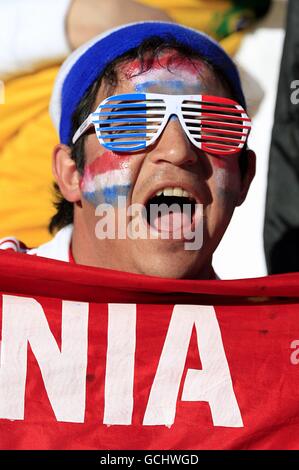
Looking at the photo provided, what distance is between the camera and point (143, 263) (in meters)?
1.83

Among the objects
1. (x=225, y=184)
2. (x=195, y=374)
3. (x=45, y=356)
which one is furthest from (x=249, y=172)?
(x=45, y=356)

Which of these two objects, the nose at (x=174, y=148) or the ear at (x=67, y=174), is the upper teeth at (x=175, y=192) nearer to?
the nose at (x=174, y=148)

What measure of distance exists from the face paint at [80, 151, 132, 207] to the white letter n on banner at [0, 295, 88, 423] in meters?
0.25

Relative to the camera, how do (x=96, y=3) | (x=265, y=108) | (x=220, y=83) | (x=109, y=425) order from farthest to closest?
(x=265, y=108), (x=96, y=3), (x=220, y=83), (x=109, y=425)

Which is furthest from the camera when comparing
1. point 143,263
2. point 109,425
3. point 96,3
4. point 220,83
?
point 96,3

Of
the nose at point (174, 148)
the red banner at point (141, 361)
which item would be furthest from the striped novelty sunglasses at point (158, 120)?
the red banner at point (141, 361)

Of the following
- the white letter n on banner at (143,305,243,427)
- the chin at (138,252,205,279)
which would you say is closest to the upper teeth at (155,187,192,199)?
the chin at (138,252,205,279)

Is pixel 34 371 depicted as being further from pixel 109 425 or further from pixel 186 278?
pixel 186 278

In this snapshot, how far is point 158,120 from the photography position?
1814 millimetres

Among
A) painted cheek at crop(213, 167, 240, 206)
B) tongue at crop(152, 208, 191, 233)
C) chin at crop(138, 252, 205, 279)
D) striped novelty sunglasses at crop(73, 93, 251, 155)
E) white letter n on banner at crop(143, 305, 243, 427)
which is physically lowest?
white letter n on banner at crop(143, 305, 243, 427)

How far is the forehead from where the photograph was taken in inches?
74.0

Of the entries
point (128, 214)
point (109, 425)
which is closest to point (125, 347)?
point (109, 425)

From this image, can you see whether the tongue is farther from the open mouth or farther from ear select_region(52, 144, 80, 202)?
ear select_region(52, 144, 80, 202)

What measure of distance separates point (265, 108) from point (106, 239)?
1480 mm
